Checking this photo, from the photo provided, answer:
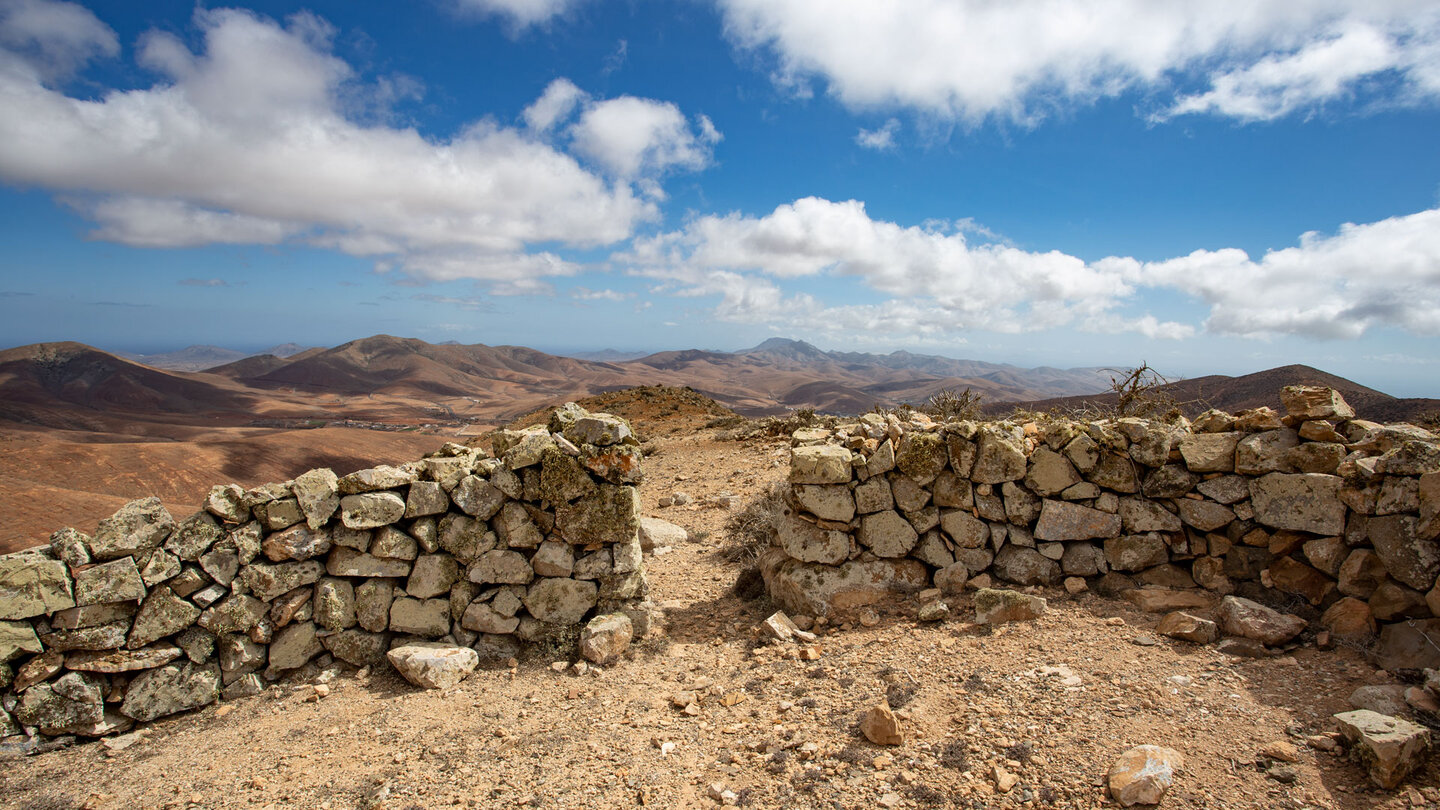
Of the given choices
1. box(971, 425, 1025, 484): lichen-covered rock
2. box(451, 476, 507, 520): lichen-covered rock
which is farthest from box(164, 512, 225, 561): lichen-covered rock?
box(971, 425, 1025, 484): lichen-covered rock

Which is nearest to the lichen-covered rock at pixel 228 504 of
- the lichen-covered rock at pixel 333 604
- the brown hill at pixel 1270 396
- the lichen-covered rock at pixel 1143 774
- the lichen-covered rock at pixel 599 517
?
the lichen-covered rock at pixel 333 604

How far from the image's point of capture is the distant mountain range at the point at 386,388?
949 inches

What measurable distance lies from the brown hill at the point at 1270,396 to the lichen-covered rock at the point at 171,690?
13.7 metres

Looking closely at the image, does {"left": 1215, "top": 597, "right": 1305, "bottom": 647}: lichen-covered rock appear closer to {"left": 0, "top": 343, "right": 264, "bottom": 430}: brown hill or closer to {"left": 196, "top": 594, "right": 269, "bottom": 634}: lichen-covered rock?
{"left": 196, "top": 594, "right": 269, "bottom": 634}: lichen-covered rock

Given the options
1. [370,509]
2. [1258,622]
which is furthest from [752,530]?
[1258,622]

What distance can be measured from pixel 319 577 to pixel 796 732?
208 inches

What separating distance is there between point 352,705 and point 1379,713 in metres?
8.68

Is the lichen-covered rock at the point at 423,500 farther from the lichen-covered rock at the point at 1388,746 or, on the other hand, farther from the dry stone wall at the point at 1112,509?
the lichen-covered rock at the point at 1388,746

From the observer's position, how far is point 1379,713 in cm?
427

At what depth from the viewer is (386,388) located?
11362 cm

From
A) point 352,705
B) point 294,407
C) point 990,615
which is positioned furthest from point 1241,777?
point 294,407

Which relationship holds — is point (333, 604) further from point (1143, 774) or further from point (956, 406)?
point (956, 406)

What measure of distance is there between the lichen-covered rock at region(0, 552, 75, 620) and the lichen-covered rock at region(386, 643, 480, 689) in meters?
2.86

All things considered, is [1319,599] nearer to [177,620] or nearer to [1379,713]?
[1379,713]
